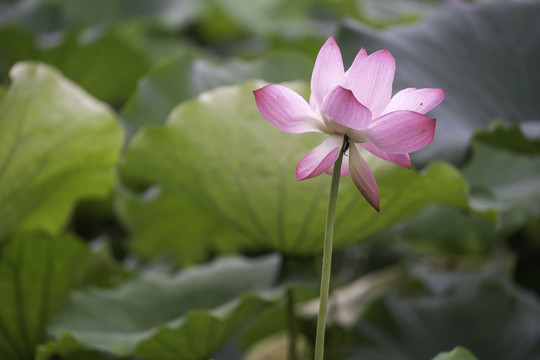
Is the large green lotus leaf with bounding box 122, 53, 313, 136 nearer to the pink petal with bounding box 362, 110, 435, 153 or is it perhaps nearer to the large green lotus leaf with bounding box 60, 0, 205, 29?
the pink petal with bounding box 362, 110, 435, 153

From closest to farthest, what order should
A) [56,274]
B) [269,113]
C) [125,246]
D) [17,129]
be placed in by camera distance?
[269,113], [17,129], [56,274], [125,246]

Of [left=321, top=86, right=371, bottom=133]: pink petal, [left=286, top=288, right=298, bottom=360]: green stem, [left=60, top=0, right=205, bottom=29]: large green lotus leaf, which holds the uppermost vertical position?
[left=321, top=86, right=371, bottom=133]: pink petal

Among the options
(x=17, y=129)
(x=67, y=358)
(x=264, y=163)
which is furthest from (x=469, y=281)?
(x=17, y=129)

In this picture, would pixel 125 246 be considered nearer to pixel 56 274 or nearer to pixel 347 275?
pixel 347 275

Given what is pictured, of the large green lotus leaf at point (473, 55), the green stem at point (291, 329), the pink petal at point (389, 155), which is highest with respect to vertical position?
the pink petal at point (389, 155)

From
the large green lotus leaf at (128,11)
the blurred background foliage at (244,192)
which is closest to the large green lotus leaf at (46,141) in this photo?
the blurred background foliage at (244,192)

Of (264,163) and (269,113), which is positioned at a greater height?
(269,113)

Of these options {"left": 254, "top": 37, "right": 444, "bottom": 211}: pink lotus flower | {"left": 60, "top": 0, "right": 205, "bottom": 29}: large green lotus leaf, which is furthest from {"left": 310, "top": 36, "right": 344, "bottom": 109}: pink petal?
{"left": 60, "top": 0, "right": 205, "bottom": 29}: large green lotus leaf

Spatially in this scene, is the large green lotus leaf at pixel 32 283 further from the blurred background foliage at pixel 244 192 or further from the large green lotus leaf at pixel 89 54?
the large green lotus leaf at pixel 89 54
